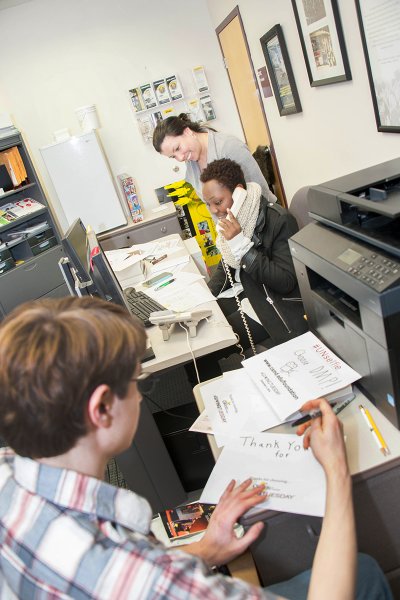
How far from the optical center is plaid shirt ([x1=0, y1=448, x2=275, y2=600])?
0.58m

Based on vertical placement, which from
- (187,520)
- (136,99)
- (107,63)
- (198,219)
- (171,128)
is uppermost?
(107,63)

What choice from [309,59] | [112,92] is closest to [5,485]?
[309,59]

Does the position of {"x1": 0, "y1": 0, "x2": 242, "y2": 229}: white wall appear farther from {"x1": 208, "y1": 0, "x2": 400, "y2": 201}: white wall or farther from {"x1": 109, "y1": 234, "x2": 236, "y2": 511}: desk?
{"x1": 109, "y1": 234, "x2": 236, "y2": 511}: desk

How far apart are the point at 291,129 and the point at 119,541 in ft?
10.1

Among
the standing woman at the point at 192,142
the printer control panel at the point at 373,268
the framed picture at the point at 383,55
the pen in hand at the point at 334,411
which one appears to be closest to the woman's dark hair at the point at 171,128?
the standing woman at the point at 192,142

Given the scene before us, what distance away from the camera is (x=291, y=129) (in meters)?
3.20

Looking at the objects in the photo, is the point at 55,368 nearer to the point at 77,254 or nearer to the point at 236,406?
the point at 236,406

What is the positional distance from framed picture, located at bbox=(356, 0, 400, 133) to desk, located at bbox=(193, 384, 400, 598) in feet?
4.37

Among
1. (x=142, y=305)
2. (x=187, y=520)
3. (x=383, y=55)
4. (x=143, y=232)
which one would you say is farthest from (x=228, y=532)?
(x=143, y=232)

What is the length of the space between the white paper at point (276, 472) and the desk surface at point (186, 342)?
1.89ft

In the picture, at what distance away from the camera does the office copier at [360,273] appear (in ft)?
2.77

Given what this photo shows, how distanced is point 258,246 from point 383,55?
841 millimetres

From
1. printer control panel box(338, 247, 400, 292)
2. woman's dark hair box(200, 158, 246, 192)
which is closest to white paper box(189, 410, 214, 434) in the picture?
printer control panel box(338, 247, 400, 292)

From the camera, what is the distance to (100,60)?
4.41m
